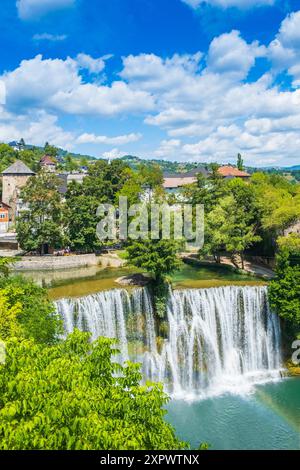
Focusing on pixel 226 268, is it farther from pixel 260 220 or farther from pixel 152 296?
pixel 152 296

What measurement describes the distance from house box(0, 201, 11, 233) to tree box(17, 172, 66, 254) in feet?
68.1

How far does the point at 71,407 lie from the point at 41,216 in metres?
35.9

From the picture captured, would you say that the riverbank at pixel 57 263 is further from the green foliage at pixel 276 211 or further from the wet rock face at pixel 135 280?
the green foliage at pixel 276 211

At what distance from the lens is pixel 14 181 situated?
2435 inches

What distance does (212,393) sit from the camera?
74.9 feet

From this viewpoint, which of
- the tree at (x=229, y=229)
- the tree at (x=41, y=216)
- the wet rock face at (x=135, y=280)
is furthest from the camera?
the tree at (x=41, y=216)

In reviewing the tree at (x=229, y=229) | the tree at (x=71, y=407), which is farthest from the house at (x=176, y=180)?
the tree at (x=71, y=407)

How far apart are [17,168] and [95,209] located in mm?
24235

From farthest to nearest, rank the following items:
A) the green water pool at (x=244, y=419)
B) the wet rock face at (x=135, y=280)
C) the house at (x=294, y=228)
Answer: the house at (x=294, y=228), the wet rock face at (x=135, y=280), the green water pool at (x=244, y=419)

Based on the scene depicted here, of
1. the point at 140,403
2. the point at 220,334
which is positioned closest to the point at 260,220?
the point at 220,334

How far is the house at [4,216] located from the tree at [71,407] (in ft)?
182

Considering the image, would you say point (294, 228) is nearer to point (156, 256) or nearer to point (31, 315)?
point (156, 256)

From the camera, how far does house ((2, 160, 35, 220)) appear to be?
61.2 metres

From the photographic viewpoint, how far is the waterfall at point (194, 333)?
24047 mm
